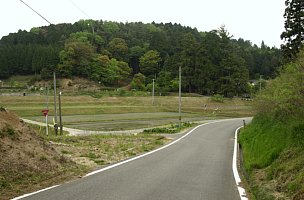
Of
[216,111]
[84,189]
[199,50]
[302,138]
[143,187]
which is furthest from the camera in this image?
[199,50]

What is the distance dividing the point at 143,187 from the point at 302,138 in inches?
196

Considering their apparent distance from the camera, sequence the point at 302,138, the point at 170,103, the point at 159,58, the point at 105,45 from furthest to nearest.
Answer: the point at 105,45 → the point at 159,58 → the point at 170,103 → the point at 302,138

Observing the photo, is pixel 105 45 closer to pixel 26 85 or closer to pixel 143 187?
pixel 26 85

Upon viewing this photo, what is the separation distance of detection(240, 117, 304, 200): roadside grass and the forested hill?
6466cm

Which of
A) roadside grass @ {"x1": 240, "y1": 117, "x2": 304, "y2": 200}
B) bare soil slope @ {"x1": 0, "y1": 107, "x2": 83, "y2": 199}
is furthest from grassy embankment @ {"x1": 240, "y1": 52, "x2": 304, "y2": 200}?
bare soil slope @ {"x1": 0, "y1": 107, "x2": 83, "y2": 199}

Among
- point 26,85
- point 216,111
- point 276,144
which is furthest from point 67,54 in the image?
point 276,144

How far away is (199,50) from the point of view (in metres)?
99.3

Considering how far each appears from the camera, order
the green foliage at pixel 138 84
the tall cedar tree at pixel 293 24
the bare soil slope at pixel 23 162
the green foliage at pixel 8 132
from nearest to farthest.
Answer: the bare soil slope at pixel 23 162 < the green foliage at pixel 8 132 < the tall cedar tree at pixel 293 24 < the green foliage at pixel 138 84

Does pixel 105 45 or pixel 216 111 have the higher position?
pixel 105 45

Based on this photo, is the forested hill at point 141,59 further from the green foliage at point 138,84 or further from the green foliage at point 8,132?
the green foliage at point 8,132

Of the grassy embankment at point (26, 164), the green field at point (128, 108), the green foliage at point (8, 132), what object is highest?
the green foliage at point (8, 132)

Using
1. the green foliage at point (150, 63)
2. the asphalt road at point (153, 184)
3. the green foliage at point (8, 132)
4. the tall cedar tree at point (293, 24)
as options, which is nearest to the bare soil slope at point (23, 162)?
the green foliage at point (8, 132)

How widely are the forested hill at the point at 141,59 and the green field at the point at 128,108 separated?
945 centimetres

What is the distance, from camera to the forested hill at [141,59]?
95.5 metres
